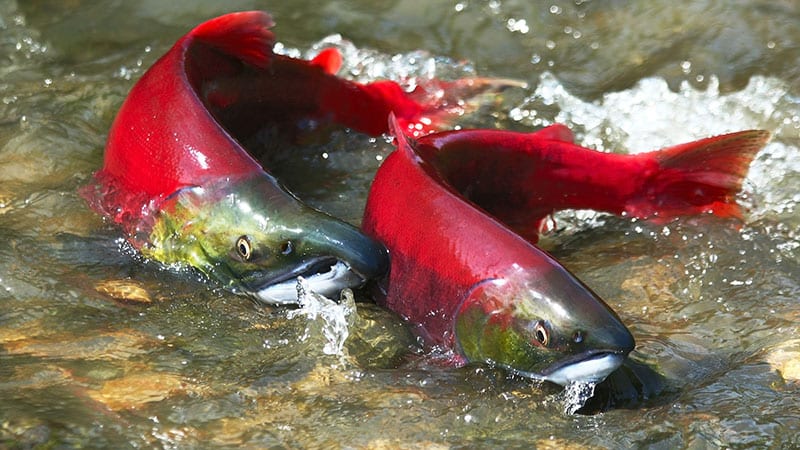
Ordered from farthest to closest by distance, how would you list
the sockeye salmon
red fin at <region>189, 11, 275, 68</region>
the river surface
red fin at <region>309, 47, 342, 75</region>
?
red fin at <region>309, 47, 342, 75</region> → red fin at <region>189, 11, 275, 68</region> → the sockeye salmon → the river surface

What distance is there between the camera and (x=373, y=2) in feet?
25.2

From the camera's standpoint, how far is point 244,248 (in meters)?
4.32

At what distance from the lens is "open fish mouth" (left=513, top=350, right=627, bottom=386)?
12.2 ft

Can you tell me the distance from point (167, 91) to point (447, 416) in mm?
2002

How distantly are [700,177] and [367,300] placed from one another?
1.67 metres

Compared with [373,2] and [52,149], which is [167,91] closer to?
[52,149]

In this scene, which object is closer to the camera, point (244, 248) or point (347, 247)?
point (347, 247)

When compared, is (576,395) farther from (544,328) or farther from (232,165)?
(232,165)

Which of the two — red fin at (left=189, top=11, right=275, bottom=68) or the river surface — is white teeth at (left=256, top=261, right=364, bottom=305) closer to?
the river surface

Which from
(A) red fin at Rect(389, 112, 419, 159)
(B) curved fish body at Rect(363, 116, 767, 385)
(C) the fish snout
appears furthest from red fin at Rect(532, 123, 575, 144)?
(C) the fish snout

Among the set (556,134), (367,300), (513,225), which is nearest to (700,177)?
(556,134)

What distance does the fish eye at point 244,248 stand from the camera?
14.1 ft

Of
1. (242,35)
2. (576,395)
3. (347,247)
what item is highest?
(242,35)

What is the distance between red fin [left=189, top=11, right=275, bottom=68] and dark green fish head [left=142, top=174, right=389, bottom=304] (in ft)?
3.10
